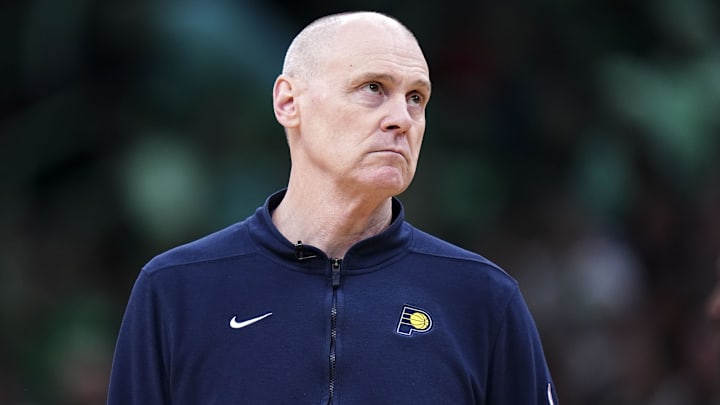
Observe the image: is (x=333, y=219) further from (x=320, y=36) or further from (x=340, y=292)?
(x=320, y=36)

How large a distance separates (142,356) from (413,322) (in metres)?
0.89

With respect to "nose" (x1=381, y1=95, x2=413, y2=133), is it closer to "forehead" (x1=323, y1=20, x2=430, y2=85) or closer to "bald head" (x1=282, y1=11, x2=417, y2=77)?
"forehead" (x1=323, y1=20, x2=430, y2=85)

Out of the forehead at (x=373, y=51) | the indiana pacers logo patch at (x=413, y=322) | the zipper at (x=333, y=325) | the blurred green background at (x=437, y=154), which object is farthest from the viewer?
the blurred green background at (x=437, y=154)

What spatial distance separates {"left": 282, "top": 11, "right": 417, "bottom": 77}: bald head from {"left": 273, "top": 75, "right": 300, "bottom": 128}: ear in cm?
5

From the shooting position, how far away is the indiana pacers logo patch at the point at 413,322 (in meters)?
4.86

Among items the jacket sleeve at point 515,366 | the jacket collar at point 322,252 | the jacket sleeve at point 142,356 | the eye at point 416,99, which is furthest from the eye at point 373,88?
the jacket sleeve at point 142,356

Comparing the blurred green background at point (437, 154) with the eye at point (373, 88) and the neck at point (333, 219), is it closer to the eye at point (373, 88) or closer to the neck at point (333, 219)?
the neck at point (333, 219)

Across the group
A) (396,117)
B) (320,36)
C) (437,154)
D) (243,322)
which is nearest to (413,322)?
(243,322)

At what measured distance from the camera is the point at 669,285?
12.1 meters

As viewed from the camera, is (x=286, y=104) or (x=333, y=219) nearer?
(x=333, y=219)

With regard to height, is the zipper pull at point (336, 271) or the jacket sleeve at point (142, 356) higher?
the zipper pull at point (336, 271)

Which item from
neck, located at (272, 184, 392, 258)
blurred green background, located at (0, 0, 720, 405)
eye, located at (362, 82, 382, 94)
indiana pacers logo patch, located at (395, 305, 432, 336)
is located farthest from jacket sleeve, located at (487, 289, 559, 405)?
blurred green background, located at (0, 0, 720, 405)

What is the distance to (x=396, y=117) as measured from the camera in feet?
16.2

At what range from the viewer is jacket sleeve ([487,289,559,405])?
4.98 meters
